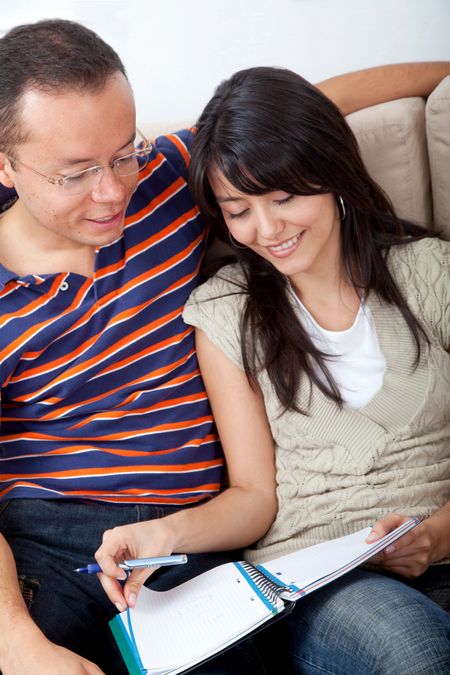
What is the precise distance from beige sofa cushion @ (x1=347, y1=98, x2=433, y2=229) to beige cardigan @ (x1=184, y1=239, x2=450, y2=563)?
0.62ft

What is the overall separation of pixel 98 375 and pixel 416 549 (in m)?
0.65

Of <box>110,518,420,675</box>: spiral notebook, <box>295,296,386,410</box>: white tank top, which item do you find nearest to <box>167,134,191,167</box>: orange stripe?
<box>295,296,386,410</box>: white tank top

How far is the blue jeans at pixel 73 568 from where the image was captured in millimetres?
1396

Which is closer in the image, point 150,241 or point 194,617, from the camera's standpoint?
point 194,617

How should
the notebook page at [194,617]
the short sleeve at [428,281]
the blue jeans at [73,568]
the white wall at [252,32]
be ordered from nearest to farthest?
the notebook page at [194,617]
the blue jeans at [73,568]
the short sleeve at [428,281]
the white wall at [252,32]

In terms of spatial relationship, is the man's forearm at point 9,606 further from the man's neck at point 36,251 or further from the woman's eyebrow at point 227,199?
the woman's eyebrow at point 227,199

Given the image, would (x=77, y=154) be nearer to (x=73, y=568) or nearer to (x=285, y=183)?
(x=285, y=183)

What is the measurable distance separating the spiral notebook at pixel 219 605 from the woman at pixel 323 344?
2.9 inches

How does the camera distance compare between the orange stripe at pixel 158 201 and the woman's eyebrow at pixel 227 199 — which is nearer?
the woman's eyebrow at pixel 227 199

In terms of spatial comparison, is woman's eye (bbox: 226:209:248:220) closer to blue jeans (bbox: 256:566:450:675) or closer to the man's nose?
the man's nose

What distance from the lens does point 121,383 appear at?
1.55m

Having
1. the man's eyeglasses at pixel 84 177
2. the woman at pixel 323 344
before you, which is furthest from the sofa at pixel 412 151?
the man's eyeglasses at pixel 84 177

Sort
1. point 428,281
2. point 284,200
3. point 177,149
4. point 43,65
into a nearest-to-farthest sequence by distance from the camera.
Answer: point 43,65
point 284,200
point 428,281
point 177,149

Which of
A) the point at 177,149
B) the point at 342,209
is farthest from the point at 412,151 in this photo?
the point at 177,149
